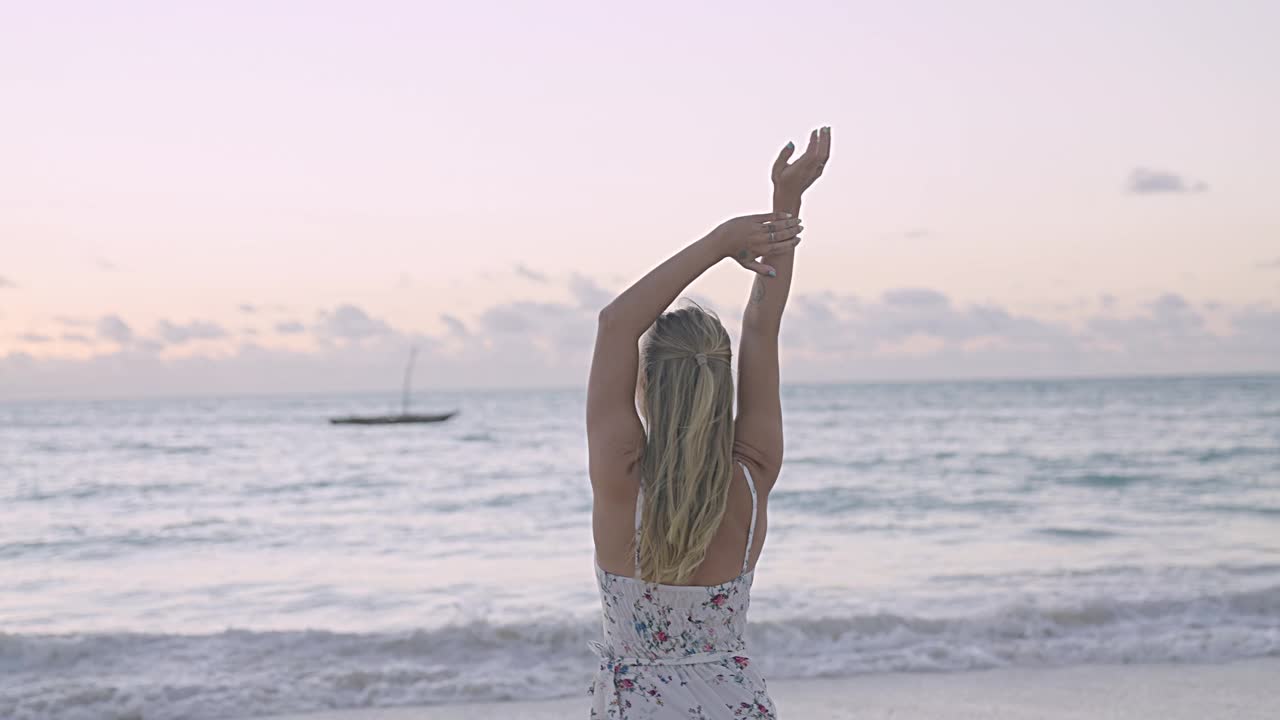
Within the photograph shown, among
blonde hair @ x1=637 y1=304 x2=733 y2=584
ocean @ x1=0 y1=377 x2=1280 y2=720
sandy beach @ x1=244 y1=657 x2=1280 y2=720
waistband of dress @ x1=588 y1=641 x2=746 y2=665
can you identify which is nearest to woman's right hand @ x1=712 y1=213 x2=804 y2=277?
blonde hair @ x1=637 y1=304 x2=733 y2=584

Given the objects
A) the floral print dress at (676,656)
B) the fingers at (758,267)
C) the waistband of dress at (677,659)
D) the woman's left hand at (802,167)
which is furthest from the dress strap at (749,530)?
the woman's left hand at (802,167)

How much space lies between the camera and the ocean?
6184mm

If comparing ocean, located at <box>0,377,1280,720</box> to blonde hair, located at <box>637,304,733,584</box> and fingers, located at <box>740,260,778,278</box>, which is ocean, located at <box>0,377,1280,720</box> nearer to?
blonde hair, located at <box>637,304,733,584</box>

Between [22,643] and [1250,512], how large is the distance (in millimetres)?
13582

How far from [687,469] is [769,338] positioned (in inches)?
12.5

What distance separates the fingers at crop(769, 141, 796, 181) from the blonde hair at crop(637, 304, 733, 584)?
13.6 inches

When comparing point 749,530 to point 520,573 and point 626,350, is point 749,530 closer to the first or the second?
point 626,350

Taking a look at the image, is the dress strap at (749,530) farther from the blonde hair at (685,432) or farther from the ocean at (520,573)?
the ocean at (520,573)

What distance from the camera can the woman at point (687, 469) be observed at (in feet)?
5.77

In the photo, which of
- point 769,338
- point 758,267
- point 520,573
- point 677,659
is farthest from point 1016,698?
point 520,573

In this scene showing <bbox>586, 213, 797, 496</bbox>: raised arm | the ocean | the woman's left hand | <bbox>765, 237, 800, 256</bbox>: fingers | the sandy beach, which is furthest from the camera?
the ocean

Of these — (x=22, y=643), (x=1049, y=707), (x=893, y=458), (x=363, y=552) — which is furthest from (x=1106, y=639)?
(x=893, y=458)

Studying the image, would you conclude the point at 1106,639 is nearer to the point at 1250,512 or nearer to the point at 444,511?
the point at 1250,512

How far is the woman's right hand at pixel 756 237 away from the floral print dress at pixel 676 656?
14.1 inches
